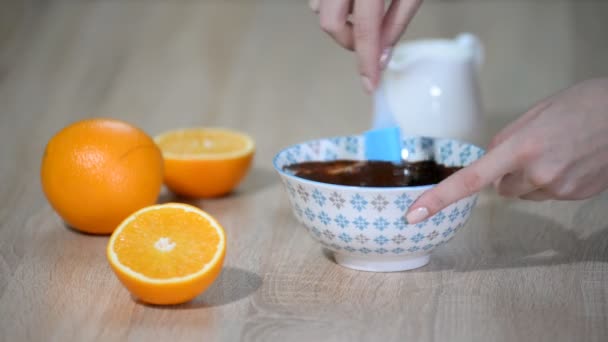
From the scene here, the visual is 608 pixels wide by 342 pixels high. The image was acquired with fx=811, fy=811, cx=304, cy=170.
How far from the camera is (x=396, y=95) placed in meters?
1.64

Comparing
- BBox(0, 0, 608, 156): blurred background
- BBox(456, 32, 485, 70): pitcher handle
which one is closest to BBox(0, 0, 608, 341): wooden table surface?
BBox(0, 0, 608, 156): blurred background

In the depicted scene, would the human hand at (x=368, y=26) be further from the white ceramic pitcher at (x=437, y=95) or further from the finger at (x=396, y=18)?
the white ceramic pitcher at (x=437, y=95)

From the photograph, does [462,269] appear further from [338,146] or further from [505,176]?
[338,146]

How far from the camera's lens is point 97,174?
128 cm

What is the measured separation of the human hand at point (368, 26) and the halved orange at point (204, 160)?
1.19 ft

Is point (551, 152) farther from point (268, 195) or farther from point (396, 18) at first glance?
point (268, 195)

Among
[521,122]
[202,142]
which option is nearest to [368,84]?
[521,122]

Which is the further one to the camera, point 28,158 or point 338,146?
point 28,158

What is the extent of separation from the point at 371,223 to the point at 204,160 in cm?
48

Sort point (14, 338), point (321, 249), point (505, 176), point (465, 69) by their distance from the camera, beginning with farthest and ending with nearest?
point (465, 69), point (321, 249), point (505, 176), point (14, 338)

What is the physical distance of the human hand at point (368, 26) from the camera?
1199mm

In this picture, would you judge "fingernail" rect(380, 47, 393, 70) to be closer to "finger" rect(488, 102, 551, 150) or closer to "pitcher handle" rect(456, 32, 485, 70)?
"finger" rect(488, 102, 551, 150)

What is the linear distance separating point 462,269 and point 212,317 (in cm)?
38

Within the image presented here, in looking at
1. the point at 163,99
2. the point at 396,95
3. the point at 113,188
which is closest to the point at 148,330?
the point at 113,188
